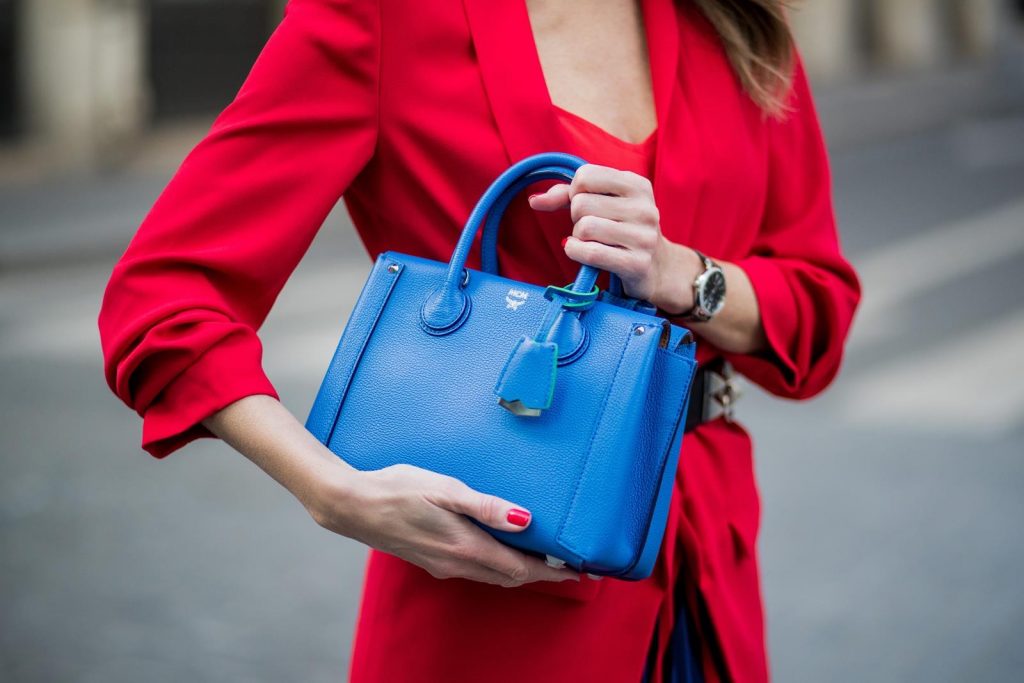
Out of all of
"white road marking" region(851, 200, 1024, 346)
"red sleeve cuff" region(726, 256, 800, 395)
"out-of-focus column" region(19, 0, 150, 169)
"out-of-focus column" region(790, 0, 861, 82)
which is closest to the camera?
"red sleeve cuff" region(726, 256, 800, 395)

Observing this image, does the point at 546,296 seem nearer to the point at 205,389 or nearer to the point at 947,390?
the point at 205,389

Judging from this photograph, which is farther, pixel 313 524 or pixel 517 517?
pixel 313 524

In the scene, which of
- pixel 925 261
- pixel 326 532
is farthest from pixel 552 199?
pixel 925 261

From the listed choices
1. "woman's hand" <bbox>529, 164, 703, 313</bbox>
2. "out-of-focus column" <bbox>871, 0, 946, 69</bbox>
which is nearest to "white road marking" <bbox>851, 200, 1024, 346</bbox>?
"woman's hand" <bbox>529, 164, 703, 313</bbox>

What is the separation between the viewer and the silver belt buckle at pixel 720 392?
1.63 m

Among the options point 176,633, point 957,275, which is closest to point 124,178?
point 957,275

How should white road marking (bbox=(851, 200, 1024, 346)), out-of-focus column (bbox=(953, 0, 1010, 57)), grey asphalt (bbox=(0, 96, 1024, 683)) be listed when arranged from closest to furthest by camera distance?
1. grey asphalt (bbox=(0, 96, 1024, 683))
2. white road marking (bbox=(851, 200, 1024, 346))
3. out-of-focus column (bbox=(953, 0, 1010, 57))

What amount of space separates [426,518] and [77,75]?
40.6 feet

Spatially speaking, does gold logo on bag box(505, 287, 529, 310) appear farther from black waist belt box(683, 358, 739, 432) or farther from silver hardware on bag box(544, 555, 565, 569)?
black waist belt box(683, 358, 739, 432)

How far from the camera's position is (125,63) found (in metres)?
12.8

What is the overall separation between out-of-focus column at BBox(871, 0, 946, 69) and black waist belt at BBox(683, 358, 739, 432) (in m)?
21.2

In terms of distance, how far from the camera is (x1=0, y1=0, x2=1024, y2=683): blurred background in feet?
12.9

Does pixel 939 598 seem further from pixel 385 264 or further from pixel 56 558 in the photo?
pixel 385 264

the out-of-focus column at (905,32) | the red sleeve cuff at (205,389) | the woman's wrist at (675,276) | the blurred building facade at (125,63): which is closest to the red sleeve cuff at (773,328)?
the woman's wrist at (675,276)
